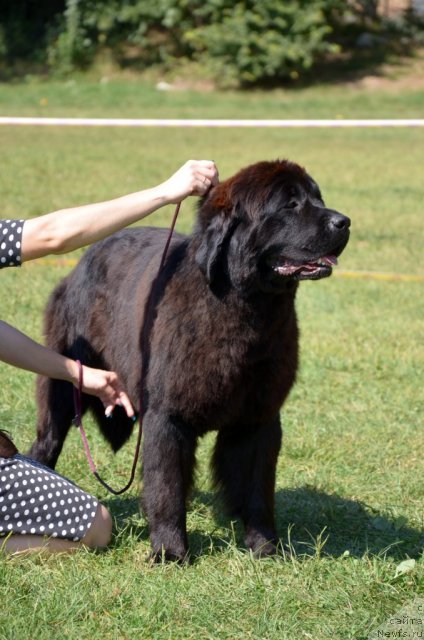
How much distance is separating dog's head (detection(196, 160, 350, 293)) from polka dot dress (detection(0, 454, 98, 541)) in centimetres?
103

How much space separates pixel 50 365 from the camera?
12.3ft

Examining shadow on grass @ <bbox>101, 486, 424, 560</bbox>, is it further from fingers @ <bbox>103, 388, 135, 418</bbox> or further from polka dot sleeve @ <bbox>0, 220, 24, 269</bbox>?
polka dot sleeve @ <bbox>0, 220, 24, 269</bbox>

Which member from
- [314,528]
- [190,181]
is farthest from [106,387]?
[314,528]

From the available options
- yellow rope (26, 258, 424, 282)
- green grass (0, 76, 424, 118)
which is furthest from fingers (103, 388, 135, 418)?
green grass (0, 76, 424, 118)

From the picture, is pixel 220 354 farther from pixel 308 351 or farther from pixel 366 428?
pixel 308 351

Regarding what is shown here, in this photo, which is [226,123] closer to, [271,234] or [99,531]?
[271,234]

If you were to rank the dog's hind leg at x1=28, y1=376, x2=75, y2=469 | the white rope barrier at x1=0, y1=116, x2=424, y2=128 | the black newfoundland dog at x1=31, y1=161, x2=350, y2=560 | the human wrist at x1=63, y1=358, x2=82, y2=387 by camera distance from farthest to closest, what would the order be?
1. the white rope barrier at x1=0, y1=116, x2=424, y2=128
2. the dog's hind leg at x1=28, y1=376, x2=75, y2=469
3. the human wrist at x1=63, y1=358, x2=82, y2=387
4. the black newfoundland dog at x1=31, y1=161, x2=350, y2=560

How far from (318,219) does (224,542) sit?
142 cm

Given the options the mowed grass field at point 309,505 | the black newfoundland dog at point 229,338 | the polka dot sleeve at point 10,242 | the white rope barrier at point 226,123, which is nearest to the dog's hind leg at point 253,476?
the black newfoundland dog at point 229,338

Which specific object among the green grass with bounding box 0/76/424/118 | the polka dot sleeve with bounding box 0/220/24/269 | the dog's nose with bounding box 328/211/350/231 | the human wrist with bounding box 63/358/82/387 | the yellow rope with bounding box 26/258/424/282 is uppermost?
the dog's nose with bounding box 328/211/350/231

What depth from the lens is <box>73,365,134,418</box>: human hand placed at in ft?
12.4

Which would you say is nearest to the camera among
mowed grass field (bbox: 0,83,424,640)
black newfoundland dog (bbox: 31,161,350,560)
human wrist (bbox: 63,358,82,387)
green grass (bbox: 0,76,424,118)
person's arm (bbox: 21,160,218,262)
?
mowed grass field (bbox: 0,83,424,640)

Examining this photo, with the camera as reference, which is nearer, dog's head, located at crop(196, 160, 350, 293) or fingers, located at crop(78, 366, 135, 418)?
dog's head, located at crop(196, 160, 350, 293)

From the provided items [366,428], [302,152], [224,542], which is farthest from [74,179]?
[224,542]
